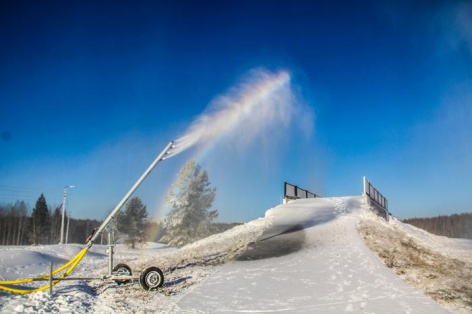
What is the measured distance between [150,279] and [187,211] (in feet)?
128

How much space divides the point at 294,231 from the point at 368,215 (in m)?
7.34

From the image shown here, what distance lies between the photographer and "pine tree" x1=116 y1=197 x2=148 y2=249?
60188 millimetres

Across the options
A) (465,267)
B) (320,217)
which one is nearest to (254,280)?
(465,267)

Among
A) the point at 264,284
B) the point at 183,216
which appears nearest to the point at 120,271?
the point at 264,284

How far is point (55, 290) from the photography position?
11.0 meters

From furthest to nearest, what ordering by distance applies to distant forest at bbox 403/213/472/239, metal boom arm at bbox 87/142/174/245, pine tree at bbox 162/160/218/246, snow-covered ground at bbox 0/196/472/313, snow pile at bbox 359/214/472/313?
1. distant forest at bbox 403/213/472/239
2. pine tree at bbox 162/160/218/246
3. metal boom arm at bbox 87/142/174/245
4. snow pile at bbox 359/214/472/313
5. snow-covered ground at bbox 0/196/472/313

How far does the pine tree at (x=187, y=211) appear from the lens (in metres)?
49.9

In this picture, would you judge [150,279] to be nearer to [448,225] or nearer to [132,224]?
[132,224]

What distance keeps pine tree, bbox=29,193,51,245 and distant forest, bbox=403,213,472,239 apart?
14203 cm

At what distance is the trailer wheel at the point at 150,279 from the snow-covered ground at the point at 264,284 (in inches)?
10.7

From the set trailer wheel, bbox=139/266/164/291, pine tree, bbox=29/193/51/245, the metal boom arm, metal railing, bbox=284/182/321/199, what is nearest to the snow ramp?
trailer wheel, bbox=139/266/164/291

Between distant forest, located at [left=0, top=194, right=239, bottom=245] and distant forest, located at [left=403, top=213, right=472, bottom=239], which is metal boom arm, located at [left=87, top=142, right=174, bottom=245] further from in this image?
distant forest, located at [left=403, top=213, right=472, bottom=239]

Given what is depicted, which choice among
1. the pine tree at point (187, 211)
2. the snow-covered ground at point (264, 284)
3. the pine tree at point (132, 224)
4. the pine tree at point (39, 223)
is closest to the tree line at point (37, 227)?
the pine tree at point (39, 223)

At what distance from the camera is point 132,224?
60375 millimetres
